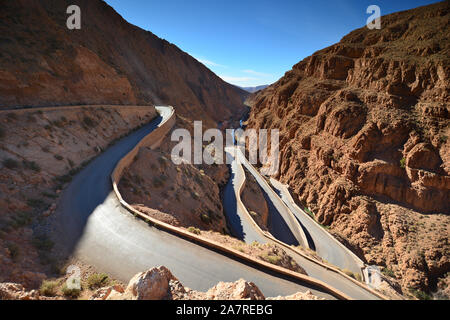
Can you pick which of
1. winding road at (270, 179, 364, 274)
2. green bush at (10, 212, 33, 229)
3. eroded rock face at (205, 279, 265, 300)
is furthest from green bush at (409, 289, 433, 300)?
green bush at (10, 212, 33, 229)

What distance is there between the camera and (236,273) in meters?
6.82

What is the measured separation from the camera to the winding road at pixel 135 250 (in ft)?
21.5

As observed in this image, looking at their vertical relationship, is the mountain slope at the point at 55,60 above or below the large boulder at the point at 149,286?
above

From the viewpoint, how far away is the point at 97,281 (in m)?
5.91

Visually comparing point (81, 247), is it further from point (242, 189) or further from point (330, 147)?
point (330, 147)

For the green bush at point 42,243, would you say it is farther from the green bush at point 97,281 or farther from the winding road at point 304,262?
the winding road at point 304,262

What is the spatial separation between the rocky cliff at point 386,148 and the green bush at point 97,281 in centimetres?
2346

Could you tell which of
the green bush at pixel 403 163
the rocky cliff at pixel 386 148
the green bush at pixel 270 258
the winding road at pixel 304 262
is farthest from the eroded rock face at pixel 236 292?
the green bush at pixel 403 163

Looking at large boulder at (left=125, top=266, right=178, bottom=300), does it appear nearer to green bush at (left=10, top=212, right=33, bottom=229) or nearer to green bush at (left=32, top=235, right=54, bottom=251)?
green bush at (left=32, top=235, right=54, bottom=251)

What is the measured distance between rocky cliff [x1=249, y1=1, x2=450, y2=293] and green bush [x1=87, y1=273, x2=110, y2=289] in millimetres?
23462

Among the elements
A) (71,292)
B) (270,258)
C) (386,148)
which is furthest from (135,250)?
(386,148)

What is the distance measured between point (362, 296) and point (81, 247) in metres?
11.2
